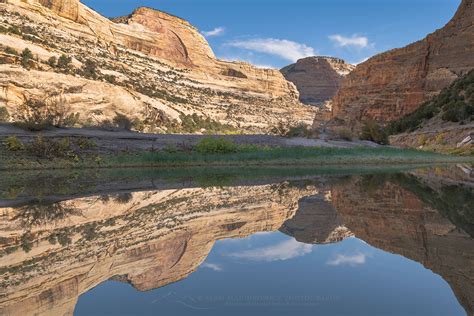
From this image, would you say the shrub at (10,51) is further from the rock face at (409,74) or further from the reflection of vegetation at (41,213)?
the rock face at (409,74)

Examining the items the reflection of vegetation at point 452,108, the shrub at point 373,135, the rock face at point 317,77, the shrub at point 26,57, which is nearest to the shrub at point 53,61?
the shrub at point 26,57

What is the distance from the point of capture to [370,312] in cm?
314

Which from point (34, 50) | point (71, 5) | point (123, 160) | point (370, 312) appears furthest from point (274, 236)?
point (71, 5)

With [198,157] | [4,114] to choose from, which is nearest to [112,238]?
[198,157]

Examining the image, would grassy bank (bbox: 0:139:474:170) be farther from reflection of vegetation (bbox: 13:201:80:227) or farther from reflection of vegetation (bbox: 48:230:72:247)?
reflection of vegetation (bbox: 48:230:72:247)

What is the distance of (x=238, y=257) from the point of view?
4.77 m

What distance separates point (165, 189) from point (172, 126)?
153 feet

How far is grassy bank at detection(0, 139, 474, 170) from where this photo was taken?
2006 cm

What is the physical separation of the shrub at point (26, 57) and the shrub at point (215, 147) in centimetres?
2797

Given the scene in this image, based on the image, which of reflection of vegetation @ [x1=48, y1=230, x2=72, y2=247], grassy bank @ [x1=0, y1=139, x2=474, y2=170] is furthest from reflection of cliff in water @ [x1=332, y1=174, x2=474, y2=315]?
grassy bank @ [x1=0, y1=139, x2=474, y2=170]

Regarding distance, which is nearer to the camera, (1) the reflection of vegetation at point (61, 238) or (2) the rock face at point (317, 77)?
(1) the reflection of vegetation at point (61, 238)

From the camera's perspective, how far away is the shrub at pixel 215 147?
24.5 meters

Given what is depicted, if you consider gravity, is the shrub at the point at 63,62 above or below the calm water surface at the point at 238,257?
above

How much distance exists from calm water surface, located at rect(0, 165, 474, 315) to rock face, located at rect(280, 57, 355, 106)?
563 ft
